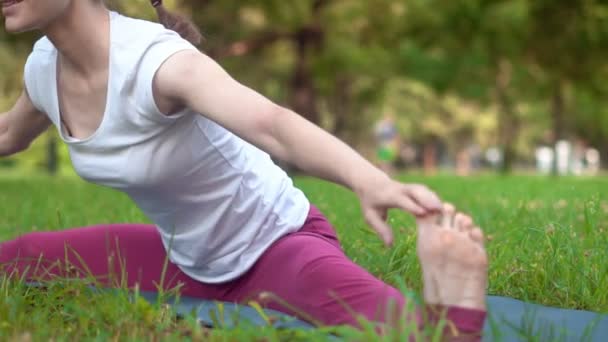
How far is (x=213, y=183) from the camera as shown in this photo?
7.86ft

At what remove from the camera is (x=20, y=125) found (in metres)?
2.59

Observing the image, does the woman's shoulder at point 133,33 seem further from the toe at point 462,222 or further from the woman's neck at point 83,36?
the toe at point 462,222

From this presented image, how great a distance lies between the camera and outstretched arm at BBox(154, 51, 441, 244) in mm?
1726

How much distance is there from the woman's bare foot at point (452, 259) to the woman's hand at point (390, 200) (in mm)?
59

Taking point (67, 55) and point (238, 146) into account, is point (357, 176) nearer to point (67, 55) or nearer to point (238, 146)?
point (238, 146)

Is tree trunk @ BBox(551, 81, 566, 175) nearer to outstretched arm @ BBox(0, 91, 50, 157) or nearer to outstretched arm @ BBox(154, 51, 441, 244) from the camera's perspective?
outstretched arm @ BBox(0, 91, 50, 157)

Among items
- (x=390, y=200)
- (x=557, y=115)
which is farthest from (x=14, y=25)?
(x=557, y=115)

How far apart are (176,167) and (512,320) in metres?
0.97

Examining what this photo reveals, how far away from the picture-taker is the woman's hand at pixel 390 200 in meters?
1.69

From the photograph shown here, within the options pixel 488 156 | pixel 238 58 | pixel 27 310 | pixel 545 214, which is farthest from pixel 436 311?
pixel 488 156

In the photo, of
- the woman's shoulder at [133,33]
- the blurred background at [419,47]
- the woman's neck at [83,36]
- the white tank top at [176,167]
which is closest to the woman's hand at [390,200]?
the white tank top at [176,167]

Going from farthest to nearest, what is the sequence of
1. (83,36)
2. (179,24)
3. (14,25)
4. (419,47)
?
(419,47) < (179,24) < (83,36) < (14,25)

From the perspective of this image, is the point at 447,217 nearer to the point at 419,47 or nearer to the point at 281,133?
the point at 281,133

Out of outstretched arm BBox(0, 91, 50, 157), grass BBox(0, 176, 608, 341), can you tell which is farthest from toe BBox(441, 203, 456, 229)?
outstretched arm BBox(0, 91, 50, 157)
